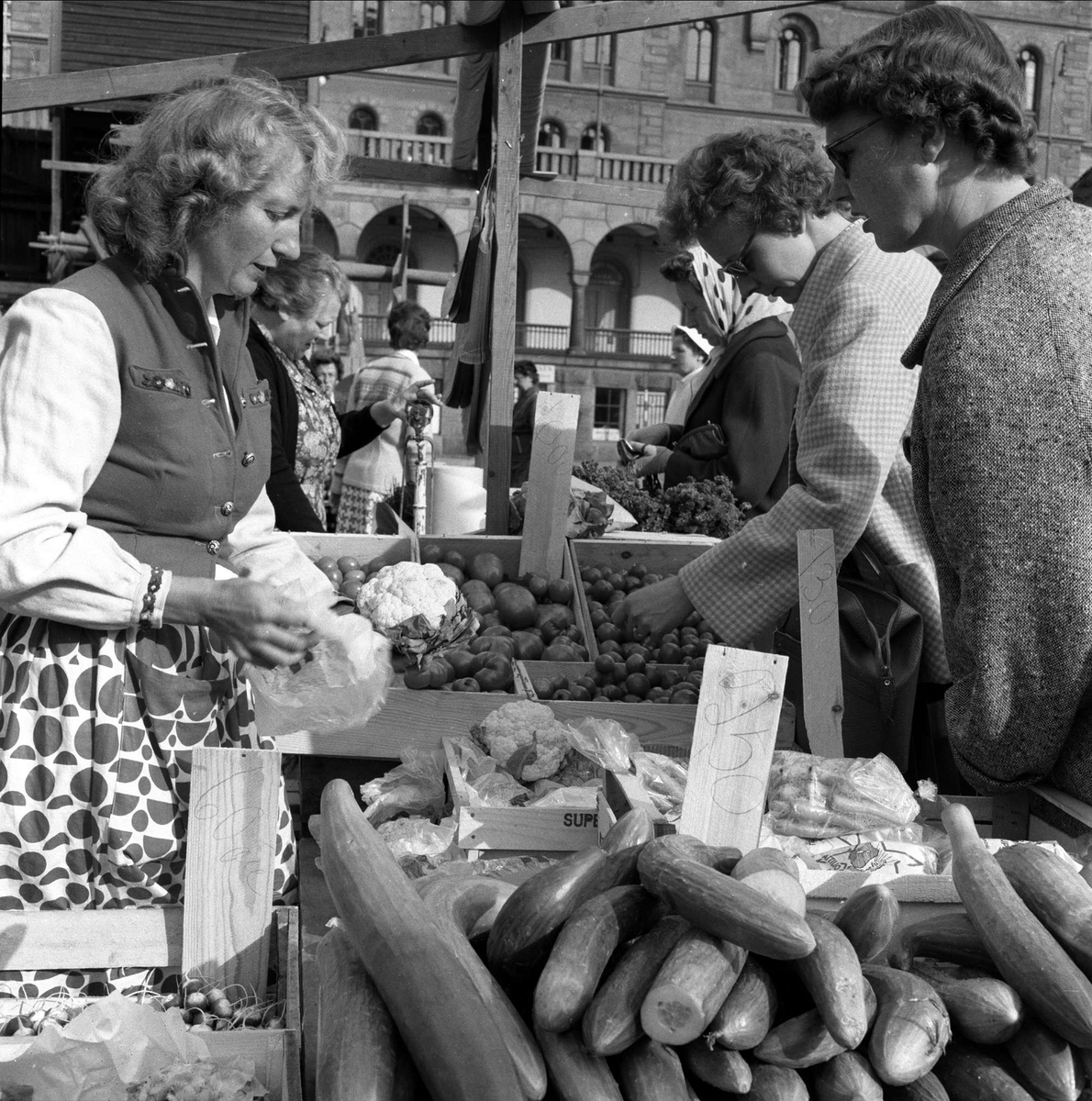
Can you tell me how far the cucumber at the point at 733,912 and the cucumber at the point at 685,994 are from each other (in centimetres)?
3

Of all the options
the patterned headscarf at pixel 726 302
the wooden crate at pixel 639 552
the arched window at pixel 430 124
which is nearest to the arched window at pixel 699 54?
the arched window at pixel 430 124

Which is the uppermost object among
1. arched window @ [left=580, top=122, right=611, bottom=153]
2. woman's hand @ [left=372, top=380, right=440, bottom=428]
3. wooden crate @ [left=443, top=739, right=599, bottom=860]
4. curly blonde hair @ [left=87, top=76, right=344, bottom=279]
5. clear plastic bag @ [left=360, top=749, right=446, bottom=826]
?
arched window @ [left=580, top=122, right=611, bottom=153]

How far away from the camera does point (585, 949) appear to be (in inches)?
45.6

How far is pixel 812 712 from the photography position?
2137 mm

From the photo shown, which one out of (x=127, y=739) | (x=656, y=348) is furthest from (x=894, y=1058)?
(x=656, y=348)

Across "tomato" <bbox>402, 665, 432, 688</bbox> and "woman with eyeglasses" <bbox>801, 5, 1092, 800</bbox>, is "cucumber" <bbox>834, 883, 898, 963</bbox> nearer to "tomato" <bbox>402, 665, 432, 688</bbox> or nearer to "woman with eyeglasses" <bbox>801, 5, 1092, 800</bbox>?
"woman with eyeglasses" <bbox>801, 5, 1092, 800</bbox>

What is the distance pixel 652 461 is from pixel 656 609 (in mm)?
2768

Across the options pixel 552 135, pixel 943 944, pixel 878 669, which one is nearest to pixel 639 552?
pixel 878 669

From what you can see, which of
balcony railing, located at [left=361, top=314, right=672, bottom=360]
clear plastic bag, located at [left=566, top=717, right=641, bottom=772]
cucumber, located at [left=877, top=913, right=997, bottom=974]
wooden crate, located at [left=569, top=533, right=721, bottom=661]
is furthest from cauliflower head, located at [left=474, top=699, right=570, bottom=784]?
balcony railing, located at [left=361, top=314, right=672, bottom=360]

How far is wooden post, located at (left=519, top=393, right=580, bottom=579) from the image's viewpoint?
388 cm

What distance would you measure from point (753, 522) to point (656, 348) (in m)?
36.6

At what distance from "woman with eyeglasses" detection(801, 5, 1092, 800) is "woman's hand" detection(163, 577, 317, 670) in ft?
3.28

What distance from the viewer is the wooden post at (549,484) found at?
12.7 feet

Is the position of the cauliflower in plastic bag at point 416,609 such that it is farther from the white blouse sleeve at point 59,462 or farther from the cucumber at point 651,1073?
the cucumber at point 651,1073
